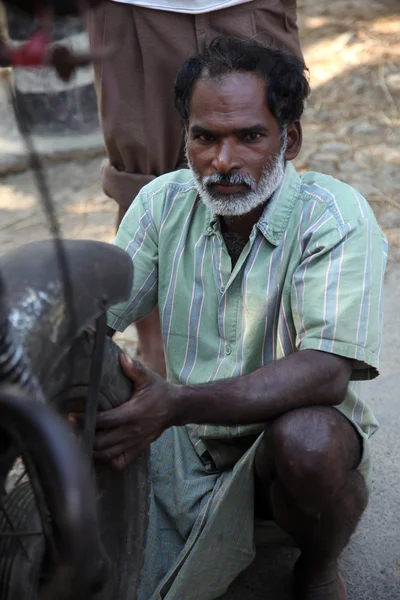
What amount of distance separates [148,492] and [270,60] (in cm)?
105

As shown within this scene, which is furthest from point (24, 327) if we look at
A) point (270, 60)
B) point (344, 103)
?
point (344, 103)

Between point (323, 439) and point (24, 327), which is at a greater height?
point (24, 327)

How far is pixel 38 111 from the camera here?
5.15m

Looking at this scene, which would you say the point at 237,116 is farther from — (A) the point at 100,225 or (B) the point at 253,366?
(A) the point at 100,225

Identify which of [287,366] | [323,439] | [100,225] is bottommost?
[100,225]

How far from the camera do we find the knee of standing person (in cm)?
191

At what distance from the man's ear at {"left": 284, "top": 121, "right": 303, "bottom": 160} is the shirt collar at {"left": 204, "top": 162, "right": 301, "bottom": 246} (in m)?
0.14

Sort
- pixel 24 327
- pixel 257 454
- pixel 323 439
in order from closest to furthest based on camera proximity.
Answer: pixel 24 327 → pixel 323 439 → pixel 257 454

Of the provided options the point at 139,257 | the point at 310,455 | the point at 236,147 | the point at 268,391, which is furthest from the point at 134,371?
the point at 236,147

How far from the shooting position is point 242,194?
2.14 m

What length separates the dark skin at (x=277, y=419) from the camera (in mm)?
1840

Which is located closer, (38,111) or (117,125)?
(117,125)

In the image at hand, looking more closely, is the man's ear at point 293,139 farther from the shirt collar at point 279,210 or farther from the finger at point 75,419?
the finger at point 75,419

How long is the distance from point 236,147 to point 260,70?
7.8 inches
